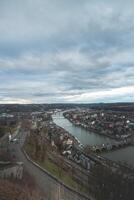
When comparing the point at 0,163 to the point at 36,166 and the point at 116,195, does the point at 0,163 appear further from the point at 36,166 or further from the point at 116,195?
the point at 116,195

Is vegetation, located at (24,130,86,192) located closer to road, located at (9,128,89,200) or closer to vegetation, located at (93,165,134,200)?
road, located at (9,128,89,200)

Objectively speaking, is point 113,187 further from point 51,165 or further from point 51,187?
point 51,165

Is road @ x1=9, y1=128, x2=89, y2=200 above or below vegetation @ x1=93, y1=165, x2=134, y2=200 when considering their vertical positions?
below

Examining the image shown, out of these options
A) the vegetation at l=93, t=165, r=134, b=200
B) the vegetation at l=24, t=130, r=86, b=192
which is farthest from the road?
the vegetation at l=24, t=130, r=86, b=192

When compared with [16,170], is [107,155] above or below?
below

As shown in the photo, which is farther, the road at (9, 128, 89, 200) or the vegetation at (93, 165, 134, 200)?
the road at (9, 128, 89, 200)

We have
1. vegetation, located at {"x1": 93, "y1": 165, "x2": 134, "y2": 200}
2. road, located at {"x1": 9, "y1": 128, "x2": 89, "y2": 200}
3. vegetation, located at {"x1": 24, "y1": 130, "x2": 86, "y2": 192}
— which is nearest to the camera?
vegetation, located at {"x1": 93, "y1": 165, "x2": 134, "y2": 200}

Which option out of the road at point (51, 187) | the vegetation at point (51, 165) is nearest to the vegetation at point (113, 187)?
the road at point (51, 187)

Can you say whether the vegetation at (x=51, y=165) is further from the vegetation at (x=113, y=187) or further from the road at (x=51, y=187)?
the vegetation at (x=113, y=187)

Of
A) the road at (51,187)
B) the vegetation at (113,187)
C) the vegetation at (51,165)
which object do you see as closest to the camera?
the vegetation at (113,187)

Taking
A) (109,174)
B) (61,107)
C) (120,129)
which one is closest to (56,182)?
(109,174)

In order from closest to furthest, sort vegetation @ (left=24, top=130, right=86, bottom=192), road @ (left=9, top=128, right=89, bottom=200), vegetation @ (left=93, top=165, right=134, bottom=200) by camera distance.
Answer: vegetation @ (left=93, top=165, right=134, bottom=200), road @ (left=9, top=128, right=89, bottom=200), vegetation @ (left=24, top=130, right=86, bottom=192)
